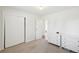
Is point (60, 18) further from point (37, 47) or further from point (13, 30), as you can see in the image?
point (13, 30)

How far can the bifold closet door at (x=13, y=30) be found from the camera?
180 cm

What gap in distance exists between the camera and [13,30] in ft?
6.07

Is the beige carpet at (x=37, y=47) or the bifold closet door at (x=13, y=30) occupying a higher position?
the bifold closet door at (x=13, y=30)

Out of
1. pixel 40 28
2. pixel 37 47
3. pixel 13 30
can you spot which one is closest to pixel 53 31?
pixel 40 28

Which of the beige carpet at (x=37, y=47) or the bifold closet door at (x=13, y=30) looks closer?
the beige carpet at (x=37, y=47)

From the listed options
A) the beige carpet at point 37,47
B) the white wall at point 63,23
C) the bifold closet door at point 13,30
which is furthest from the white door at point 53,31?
the bifold closet door at point 13,30

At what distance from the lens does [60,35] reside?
1935 millimetres

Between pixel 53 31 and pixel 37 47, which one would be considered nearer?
pixel 37 47

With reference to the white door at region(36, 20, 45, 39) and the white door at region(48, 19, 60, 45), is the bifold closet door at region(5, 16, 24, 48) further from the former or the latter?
the white door at region(48, 19, 60, 45)

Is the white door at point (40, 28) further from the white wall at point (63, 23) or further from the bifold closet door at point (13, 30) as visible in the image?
the bifold closet door at point (13, 30)

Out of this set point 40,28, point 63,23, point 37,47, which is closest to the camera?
point 37,47
